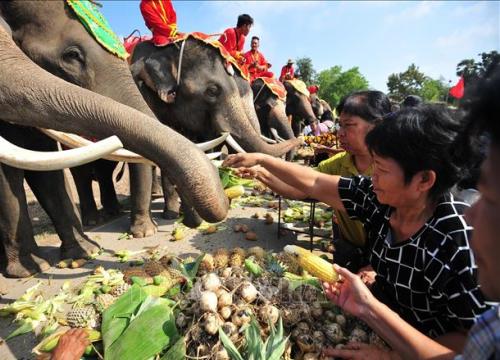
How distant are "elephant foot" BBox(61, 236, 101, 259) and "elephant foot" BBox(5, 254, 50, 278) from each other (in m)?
0.29

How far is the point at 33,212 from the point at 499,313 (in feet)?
19.9

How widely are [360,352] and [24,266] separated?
2.90 metres

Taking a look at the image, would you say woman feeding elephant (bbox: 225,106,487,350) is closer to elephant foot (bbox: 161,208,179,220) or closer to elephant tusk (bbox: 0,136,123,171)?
elephant tusk (bbox: 0,136,123,171)

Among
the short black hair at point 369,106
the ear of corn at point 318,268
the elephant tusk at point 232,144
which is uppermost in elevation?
the short black hair at point 369,106

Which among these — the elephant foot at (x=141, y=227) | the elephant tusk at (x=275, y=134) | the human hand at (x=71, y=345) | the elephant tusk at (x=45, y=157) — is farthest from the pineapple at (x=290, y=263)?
the elephant tusk at (x=275, y=134)

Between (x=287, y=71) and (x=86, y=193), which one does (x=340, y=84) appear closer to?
(x=287, y=71)

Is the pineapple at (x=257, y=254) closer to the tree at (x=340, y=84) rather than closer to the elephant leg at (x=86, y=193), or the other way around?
the elephant leg at (x=86, y=193)

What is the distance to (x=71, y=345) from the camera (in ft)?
5.97

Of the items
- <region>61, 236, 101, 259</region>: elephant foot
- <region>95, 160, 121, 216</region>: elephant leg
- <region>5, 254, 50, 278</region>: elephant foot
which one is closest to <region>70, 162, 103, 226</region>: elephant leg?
<region>95, 160, 121, 216</region>: elephant leg

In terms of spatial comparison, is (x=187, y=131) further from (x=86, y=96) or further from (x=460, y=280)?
(x=460, y=280)

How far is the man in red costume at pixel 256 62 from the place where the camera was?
9.47m

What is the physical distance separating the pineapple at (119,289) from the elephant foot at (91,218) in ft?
7.59

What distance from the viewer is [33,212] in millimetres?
5465

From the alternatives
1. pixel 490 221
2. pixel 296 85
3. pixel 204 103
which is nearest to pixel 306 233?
pixel 204 103
